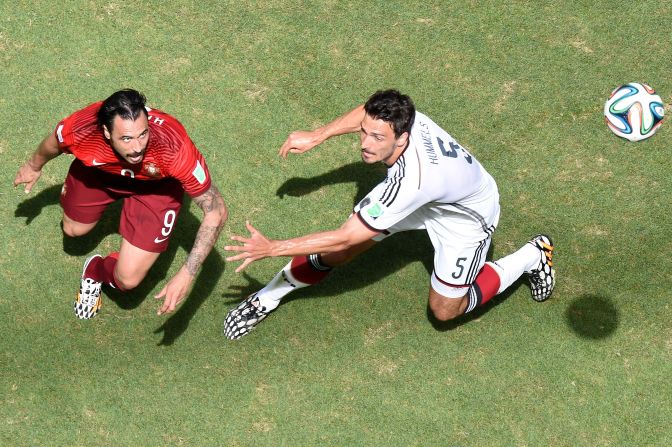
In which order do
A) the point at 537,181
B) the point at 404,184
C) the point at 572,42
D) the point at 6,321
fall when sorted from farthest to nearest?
the point at 572,42 → the point at 537,181 → the point at 6,321 → the point at 404,184

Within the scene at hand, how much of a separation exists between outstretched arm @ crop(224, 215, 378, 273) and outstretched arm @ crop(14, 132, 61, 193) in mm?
1934

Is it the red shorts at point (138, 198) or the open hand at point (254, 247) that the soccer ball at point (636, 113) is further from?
the red shorts at point (138, 198)

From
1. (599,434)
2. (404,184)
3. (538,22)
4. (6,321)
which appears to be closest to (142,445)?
(6,321)

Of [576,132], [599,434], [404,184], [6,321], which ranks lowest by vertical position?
[599,434]

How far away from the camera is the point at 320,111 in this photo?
9.48m

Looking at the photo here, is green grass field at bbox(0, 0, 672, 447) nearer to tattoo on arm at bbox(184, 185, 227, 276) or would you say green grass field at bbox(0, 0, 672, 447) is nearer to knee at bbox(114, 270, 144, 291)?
knee at bbox(114, 270, 144, 291)

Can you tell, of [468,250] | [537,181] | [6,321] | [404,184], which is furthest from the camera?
[537,181]

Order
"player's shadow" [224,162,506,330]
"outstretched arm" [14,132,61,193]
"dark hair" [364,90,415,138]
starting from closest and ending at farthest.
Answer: "dark hair" [364,90,415,138] < "outstretched arm" [14,132,61,193] < "player's shadow" [224,162,506,330]

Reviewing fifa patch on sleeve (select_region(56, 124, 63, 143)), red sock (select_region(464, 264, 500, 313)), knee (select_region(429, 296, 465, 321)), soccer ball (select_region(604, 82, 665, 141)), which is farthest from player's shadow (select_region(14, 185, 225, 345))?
soccer ball (select_region(604, 82, 665, 141))

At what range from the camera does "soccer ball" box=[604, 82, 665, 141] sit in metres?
7.69

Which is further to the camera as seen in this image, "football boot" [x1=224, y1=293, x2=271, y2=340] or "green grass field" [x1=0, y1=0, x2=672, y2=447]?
"football boot" [x1=224, y1=293, x2=271, y2=340]

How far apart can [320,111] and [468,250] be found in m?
2.60

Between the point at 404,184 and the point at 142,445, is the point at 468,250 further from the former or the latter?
the point at 142,445

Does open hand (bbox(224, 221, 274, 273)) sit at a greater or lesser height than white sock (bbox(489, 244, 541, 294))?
greater
